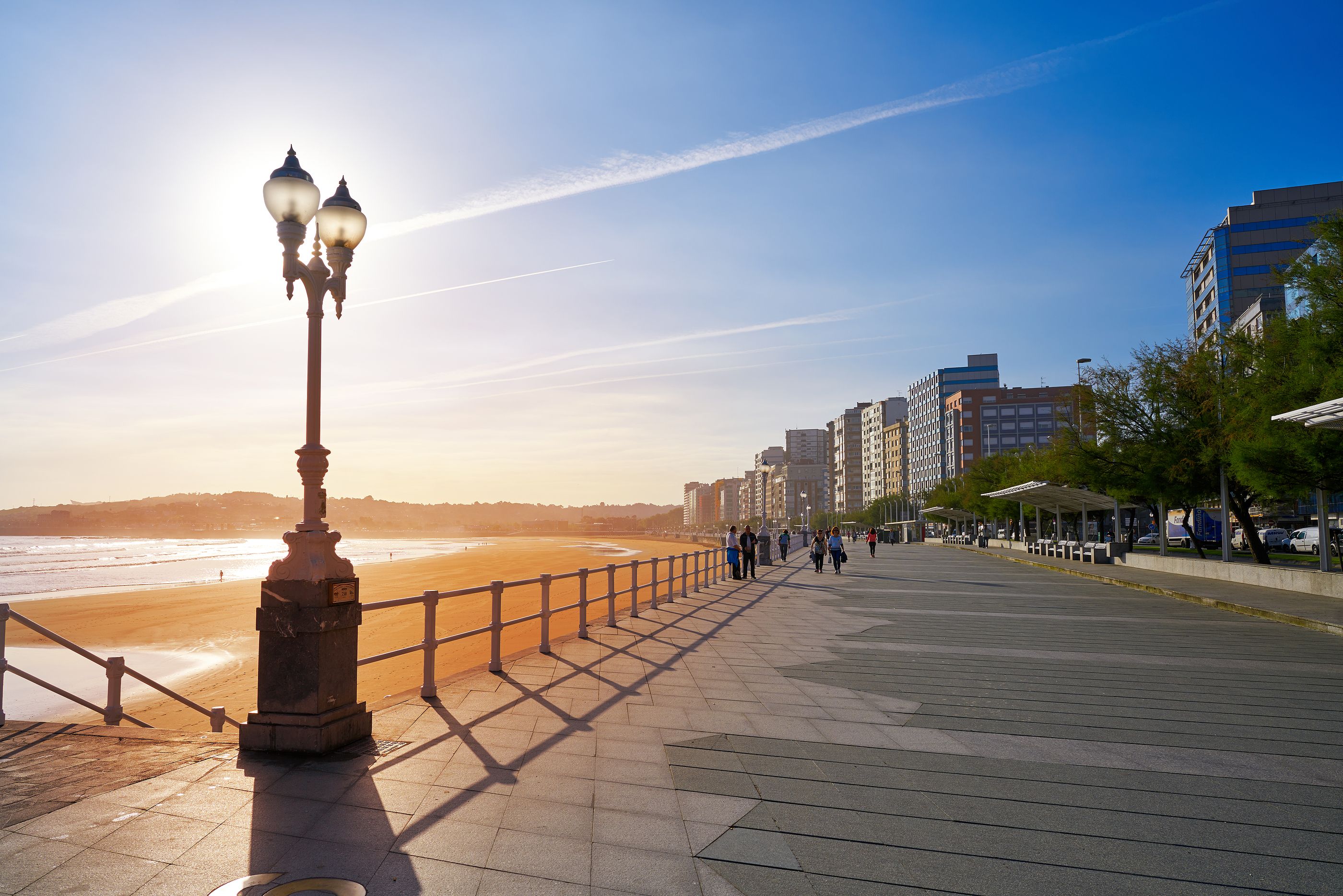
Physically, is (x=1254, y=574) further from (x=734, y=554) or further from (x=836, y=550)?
(x=734, y=554)

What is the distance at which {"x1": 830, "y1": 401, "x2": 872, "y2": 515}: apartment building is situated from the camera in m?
182

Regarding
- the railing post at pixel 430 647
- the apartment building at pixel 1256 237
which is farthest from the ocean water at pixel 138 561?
the apartment building at pixel 1256 237

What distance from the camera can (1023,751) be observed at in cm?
543

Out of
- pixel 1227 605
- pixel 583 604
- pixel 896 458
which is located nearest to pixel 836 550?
pixel 1227 605

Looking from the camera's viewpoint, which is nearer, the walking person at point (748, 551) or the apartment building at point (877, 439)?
the walking person at point (748, 551)

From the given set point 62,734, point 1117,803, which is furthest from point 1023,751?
point 62,734

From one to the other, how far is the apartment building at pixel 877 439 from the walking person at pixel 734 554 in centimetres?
14377

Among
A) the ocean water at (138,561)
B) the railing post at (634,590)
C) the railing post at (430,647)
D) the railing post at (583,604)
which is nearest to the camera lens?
the railing post at (430,647)

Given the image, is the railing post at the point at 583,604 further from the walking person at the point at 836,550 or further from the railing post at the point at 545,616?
the walking person at the point at 836,550

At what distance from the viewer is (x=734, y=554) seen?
2273cm

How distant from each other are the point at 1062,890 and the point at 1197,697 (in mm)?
5010

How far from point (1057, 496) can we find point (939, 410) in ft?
365

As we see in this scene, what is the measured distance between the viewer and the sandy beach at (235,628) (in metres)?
13.8

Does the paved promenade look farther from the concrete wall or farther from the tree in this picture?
the tree
